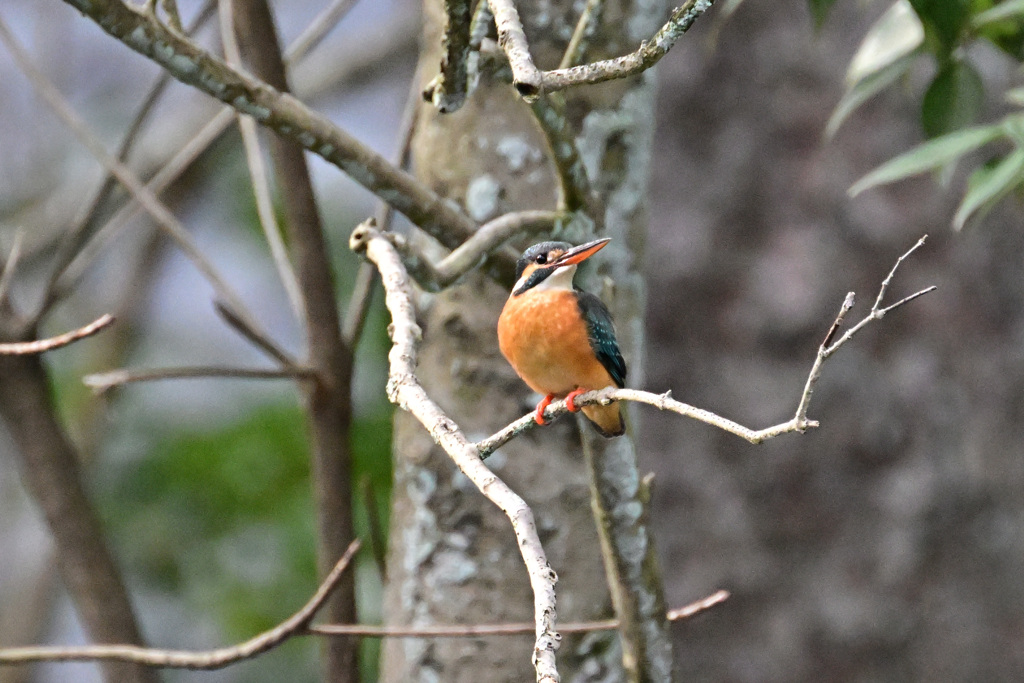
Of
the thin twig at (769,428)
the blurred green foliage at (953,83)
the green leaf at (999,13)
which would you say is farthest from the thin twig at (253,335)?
the green leaf at (999,13)

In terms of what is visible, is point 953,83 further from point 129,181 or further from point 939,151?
point 129,181

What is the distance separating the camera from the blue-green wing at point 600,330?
1.82 meters

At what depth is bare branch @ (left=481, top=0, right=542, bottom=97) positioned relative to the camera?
1096mm

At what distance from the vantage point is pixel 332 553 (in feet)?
9.32

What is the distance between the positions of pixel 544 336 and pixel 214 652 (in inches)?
40.5

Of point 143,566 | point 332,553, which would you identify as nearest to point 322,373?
point 332,553

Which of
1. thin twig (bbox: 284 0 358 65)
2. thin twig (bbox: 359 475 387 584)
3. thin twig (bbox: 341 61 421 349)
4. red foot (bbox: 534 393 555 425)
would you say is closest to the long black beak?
red foot (bbox: 534 393 555 425)

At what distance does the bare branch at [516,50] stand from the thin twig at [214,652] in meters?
1.11

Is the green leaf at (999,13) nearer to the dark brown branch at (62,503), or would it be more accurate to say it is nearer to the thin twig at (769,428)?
the thin twig at (769,428)

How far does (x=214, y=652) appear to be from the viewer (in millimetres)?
2189

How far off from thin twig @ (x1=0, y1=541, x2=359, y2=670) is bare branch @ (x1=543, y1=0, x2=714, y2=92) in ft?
3.77

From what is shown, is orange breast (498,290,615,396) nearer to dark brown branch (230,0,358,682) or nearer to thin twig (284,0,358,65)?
dark brown branch (230,0,358,682)

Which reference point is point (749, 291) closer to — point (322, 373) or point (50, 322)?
point (322, 373)

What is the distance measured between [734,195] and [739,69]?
60 centimetres
